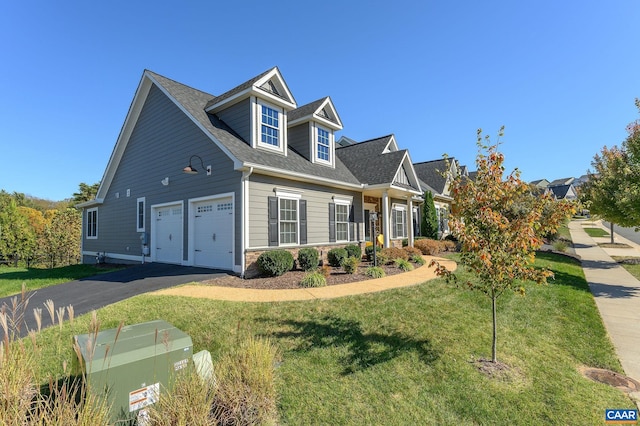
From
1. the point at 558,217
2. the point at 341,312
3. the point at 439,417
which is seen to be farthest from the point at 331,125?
the point at 439,417

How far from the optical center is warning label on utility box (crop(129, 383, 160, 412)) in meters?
2.43

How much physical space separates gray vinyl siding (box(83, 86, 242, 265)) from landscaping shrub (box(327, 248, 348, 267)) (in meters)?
3.85

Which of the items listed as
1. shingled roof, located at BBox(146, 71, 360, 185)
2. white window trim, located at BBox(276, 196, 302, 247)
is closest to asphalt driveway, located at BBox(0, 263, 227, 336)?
white window trim, located at BBox(276, 196, 302, 247)

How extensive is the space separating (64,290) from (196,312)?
5625 millimetres

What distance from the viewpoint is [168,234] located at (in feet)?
40.2

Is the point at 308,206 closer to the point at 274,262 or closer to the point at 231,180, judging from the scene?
the point at 274,262

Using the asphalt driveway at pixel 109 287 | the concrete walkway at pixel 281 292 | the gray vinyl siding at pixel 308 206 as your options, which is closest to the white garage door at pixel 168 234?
the asphalt driveway at pixel 109 287

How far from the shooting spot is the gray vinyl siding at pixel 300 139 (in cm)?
1350

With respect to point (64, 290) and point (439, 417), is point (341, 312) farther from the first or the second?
→ point (64, 290)

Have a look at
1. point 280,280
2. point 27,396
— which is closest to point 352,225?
point 280,280

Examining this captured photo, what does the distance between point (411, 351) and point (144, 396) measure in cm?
354

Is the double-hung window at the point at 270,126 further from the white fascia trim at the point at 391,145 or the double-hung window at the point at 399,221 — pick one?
the double-hung window at the point at 399,221

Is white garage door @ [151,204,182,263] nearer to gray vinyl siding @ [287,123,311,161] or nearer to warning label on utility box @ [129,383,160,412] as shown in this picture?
gray vinyl siding @ [287,123,311,161]

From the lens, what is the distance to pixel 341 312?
19.7 ft
